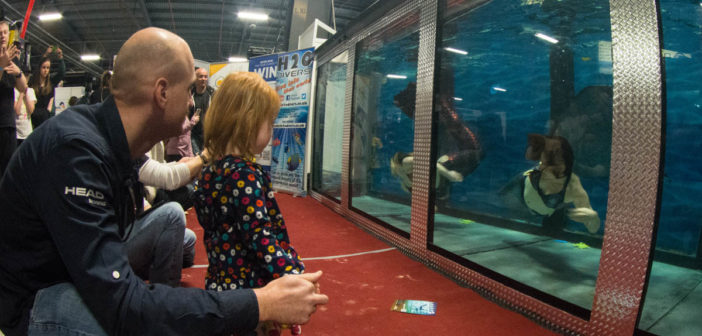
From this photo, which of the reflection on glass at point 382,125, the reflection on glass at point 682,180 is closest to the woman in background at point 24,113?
the reflection on glass at point 382,125

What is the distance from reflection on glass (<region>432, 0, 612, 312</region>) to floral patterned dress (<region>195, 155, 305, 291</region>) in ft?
5.33

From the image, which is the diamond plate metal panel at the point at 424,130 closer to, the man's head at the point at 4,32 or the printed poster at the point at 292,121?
the man's head at the point at 4,32

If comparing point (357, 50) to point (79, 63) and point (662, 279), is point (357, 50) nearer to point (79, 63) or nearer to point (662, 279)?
point (662, 279)

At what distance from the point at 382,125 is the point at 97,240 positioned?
4.81 meters

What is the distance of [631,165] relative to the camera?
5.51 feet

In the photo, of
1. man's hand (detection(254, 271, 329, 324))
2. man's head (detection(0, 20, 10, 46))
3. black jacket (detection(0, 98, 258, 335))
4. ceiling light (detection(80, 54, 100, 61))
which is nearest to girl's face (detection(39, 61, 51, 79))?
man's head (detection(0, 20, 10, 46))

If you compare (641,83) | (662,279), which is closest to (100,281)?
(641,83)

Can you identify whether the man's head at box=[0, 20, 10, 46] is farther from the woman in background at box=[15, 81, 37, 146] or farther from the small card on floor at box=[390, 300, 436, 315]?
the small card on floor at box=[390, 300, 436, 315]

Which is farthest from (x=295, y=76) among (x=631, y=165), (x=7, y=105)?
(x=631, y=165)

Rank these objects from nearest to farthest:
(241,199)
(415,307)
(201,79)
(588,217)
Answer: (241,199)
(415,307)
(588,217)
(201,79)

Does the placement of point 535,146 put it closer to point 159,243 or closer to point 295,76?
point 159,243

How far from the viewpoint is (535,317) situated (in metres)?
2.12

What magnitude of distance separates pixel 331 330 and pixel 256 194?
3.45 ft

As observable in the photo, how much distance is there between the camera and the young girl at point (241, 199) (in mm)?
1230
